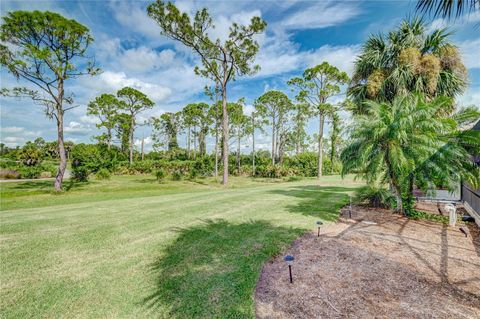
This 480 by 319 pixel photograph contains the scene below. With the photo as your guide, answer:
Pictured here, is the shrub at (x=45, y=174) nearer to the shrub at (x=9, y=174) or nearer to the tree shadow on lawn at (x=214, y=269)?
the shrub at (x=9, y=174)

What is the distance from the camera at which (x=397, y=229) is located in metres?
5.50

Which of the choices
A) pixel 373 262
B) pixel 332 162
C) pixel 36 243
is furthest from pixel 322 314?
pixel 332 162

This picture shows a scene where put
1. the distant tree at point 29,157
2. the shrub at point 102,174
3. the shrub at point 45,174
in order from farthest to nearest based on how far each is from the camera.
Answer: the distant tree at point 29,157 → the shrub at point 45,174 → the shrub at point 102,174

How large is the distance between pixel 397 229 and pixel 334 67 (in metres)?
18.1

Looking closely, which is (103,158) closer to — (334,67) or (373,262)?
(373,262)

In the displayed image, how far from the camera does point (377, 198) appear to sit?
26.3 feet

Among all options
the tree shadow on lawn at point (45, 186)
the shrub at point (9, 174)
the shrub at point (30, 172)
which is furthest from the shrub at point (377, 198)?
the shrub at point (9, 174)

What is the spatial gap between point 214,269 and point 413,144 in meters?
5.81

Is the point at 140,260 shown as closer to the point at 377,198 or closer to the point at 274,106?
the point at 377,198

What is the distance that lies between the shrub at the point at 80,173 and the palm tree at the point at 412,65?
1835 cm

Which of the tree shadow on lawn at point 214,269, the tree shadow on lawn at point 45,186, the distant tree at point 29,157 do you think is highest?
the distant tree at point 29,157

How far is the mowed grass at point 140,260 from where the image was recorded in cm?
265

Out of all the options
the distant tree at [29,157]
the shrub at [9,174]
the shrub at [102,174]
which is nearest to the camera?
the shrub at [102,174]

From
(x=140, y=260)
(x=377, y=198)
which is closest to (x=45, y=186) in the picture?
(x=140, y=260)
